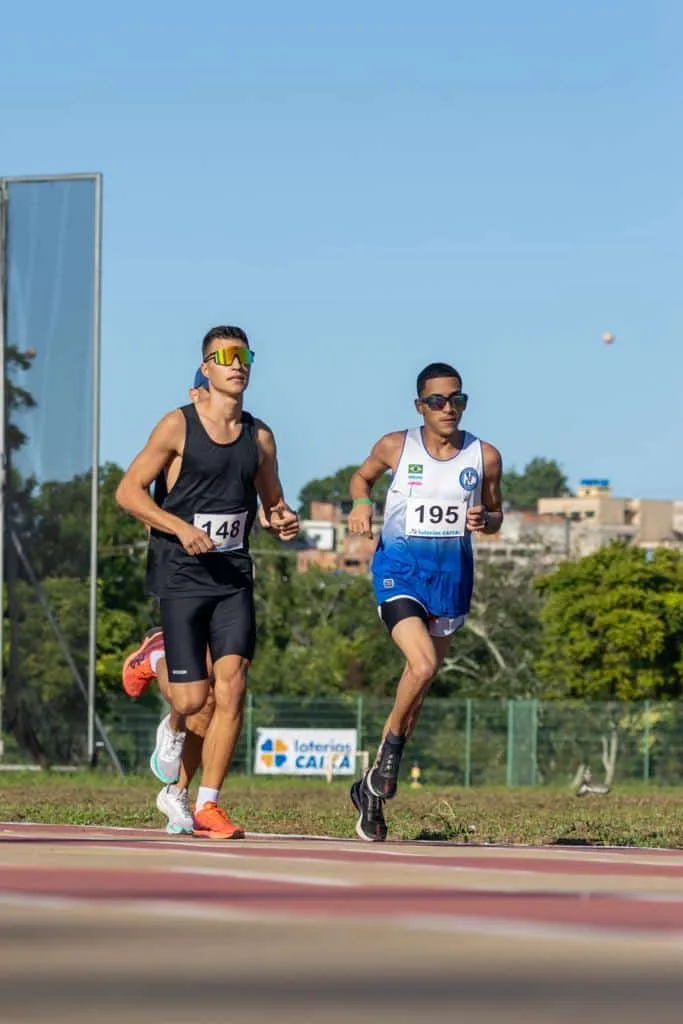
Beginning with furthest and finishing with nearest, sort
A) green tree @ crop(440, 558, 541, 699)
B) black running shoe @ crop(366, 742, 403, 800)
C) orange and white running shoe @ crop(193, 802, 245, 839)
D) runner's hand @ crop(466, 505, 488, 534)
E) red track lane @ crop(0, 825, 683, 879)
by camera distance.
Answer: green tree @ crop(440, 558, 541, 699), runner's hand @ crop(466, 505, 488, 534), black running shoe @ crop(366, 742, 403, 800), orange and white running shoe @ crop(193, 802, 245, 839), red track lane @ crop(0, 825, 683, 879)

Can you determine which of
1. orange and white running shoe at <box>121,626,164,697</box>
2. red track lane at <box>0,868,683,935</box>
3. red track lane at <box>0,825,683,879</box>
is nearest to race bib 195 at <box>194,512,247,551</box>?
red track lane at <box>0,825,683,879</box>

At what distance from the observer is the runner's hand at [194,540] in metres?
10.2

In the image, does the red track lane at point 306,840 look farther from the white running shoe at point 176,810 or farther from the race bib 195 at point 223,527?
the race bib 195 at point 223,527

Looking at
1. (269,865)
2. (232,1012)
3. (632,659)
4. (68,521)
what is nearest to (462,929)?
(232,1012)

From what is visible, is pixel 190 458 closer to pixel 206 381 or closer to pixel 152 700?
pixel 206 381

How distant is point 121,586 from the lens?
79.9 metres

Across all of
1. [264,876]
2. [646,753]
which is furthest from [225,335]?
[646,753]

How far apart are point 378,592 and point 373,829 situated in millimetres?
1275

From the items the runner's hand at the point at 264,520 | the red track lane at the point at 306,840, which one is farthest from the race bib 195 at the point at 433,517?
the red track lane at the point at 306,840

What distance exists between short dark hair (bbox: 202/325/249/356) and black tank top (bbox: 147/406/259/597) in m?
0.36

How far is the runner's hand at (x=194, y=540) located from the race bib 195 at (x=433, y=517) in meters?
1.41

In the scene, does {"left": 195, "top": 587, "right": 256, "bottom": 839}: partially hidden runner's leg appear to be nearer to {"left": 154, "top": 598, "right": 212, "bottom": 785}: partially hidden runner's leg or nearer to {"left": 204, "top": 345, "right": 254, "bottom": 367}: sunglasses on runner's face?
{"left": 154, "top": 598, "right": 212, "bottom": 785}: partially hidden runner's leg

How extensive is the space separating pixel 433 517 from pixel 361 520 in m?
0.44

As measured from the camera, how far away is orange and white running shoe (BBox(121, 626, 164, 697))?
42.1 feet
